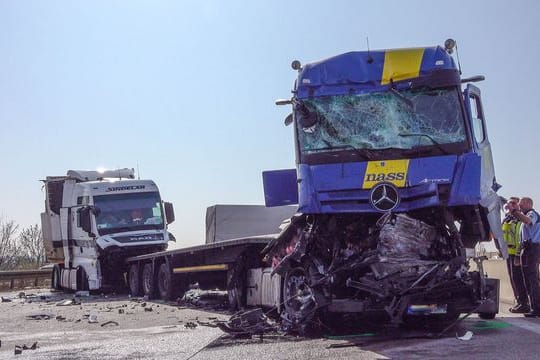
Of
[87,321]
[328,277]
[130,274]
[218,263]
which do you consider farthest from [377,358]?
[130,274]

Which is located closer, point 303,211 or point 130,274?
point 303,211

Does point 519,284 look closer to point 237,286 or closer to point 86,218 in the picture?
point 237,286

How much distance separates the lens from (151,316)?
12.6m

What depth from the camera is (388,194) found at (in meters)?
8.41

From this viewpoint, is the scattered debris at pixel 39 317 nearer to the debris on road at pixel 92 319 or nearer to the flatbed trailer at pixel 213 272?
the debris on road at pixel 92 319

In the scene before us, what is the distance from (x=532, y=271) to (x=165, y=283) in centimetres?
918

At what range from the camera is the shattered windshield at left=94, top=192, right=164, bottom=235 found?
19672mm

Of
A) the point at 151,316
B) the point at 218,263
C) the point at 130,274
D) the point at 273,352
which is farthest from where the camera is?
the point at 130,274

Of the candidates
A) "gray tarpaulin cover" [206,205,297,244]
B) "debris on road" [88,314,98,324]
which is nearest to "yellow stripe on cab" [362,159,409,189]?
"debris on road" [88,314,98,324]

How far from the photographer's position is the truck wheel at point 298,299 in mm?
8680

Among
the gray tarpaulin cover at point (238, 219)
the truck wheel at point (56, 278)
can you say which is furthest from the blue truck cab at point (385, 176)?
the truck wheel at point (56, 278)

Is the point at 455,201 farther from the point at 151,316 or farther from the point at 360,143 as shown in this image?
the point at 151,316

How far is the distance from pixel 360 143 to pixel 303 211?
42.6 inches

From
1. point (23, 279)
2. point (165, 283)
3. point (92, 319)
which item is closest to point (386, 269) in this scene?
point (92, 319)
